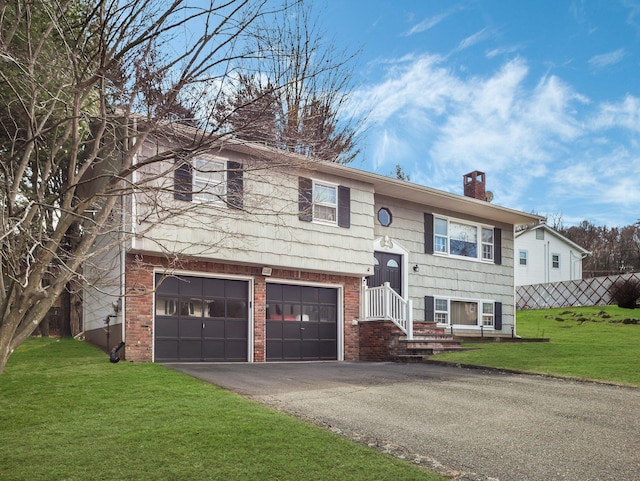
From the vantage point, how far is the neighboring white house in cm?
3691

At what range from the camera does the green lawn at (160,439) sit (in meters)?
Answer: 5.18

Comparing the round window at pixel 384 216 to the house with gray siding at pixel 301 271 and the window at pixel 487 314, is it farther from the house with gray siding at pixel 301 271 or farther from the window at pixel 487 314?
the window at pixel 487 314

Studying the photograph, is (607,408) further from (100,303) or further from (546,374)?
(100,303)

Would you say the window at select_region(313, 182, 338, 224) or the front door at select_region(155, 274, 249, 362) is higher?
the window at select_region(313, 182, 338, 224)

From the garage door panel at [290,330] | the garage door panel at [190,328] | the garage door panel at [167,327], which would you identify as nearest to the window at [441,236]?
the garage door panel at [290,330]

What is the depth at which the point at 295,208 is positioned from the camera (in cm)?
1474

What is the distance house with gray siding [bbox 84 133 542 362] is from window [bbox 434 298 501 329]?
0.05 m

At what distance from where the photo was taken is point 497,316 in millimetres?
20203

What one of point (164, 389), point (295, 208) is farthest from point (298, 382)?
point (295, 208)

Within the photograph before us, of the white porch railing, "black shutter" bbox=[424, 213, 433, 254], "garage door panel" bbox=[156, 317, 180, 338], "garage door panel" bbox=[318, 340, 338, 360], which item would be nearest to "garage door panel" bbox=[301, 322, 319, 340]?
"garage door panel" bbox=[318, 340, 338, 360]

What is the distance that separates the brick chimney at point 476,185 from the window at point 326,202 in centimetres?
725

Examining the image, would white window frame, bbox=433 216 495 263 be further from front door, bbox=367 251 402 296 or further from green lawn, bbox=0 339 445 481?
green lawn, bbox=0 339 445 481

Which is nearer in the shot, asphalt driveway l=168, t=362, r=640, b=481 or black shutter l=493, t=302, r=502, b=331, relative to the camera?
asphalt driveway l=168, t=362, r=640, b=481

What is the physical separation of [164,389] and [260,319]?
232 inches
